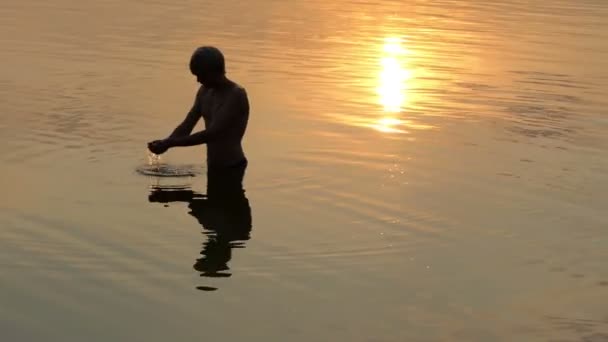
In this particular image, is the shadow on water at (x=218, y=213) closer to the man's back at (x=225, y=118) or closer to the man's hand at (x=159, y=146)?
the man's back at (x=225, y=118)

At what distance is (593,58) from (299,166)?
387 inches

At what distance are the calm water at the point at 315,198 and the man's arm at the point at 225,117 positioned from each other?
421mm

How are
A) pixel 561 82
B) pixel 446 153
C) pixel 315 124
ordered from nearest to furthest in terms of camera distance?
pixel 446 153, pixel 315 124, pixel 561 82

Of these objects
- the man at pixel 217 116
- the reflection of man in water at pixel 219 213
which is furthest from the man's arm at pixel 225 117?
the reflection of man in water at pixel 219 213

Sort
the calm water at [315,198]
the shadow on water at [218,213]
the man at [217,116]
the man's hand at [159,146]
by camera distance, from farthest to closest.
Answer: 1. the man at [217,116]
2. the man's hand at [159,146]
3. the shadow on water at [218,213]
4. the calm water at [315,198]

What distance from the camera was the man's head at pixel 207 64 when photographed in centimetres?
1028

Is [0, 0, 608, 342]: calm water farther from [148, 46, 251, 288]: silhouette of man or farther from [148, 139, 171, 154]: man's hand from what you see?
[148, 139, 171, 154]: man's hand

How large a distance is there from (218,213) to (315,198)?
3.14 ft

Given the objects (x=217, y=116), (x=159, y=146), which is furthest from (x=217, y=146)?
(x=159, y=146)

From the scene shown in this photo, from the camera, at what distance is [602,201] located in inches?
414

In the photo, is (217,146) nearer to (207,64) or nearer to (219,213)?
(207,64)

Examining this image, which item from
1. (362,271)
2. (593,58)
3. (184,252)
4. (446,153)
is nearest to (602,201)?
(446,153)

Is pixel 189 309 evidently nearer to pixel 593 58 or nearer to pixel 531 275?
pixel 531 275

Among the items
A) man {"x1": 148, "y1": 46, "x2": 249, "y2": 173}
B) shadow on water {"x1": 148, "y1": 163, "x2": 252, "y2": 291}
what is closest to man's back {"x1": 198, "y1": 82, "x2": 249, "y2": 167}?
man {"x1": 148, "y1": 46, "x2": 249, "y2": 173}
